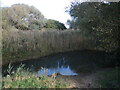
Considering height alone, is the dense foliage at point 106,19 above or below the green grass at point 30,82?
above

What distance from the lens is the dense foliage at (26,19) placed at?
588cm

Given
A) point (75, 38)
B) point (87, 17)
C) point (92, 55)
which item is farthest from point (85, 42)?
point (87, 17)

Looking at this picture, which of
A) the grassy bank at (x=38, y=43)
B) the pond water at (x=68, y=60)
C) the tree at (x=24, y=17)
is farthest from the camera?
the tree at (x=24, y=17)

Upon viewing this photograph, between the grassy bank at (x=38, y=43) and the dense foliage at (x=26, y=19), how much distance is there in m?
0.37

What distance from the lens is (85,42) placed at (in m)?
7.04

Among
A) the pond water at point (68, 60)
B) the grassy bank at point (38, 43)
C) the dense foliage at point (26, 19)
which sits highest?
the dense foliage at point (26, 19)

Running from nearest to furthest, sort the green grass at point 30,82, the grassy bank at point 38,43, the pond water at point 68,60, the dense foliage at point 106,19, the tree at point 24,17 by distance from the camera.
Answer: the dense foliage at point 106,19 < the green grass at point 30,82 < the pond water at point 68,60 < the grassy bank at point 38,43 < the tree at point 24,17

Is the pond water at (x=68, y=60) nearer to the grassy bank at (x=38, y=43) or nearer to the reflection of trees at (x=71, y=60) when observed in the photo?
the reflection of trees at (x=71, y=60)

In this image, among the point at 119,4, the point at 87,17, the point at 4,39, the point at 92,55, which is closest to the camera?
the point at 119,4

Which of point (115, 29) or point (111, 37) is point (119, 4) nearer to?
point (115, 29)

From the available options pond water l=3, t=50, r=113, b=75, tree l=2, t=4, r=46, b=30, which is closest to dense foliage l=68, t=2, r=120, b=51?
pond water l=3, t=50, r=113, b=75

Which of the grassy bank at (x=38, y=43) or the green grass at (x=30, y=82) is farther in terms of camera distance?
the grassy bank at (x=38, y=43)

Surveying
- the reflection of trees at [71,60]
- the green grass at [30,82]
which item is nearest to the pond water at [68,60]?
the reflection of trees at [71,60]

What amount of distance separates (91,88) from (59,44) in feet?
13.5
